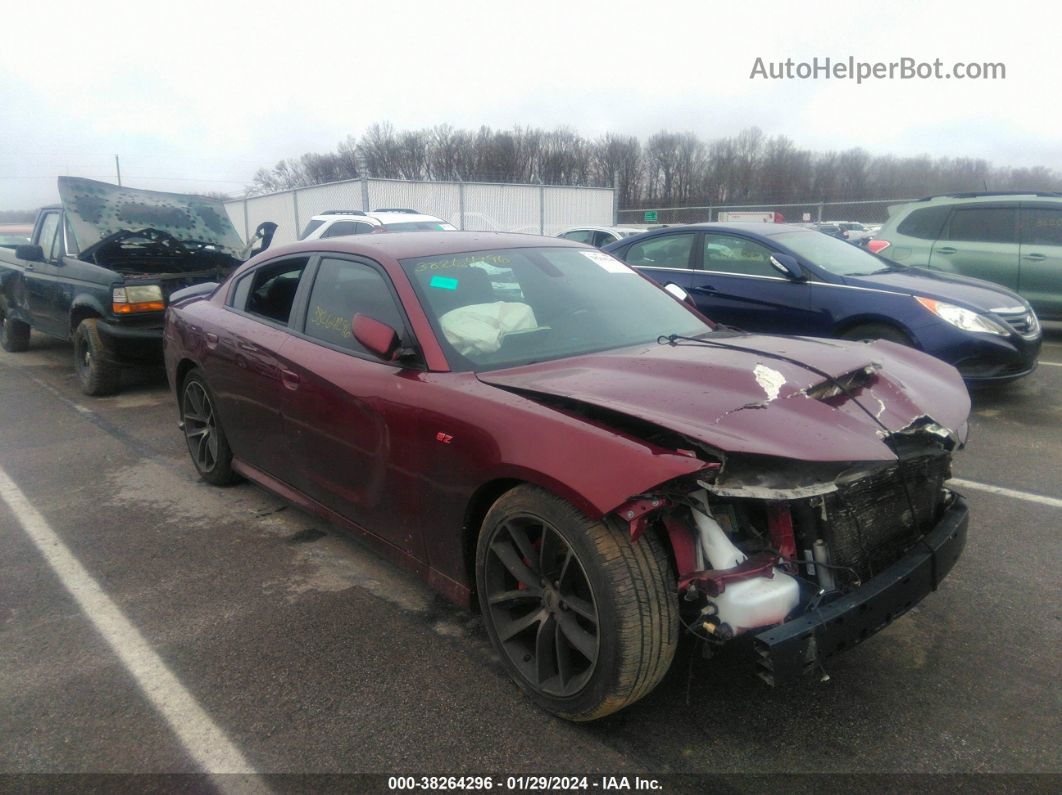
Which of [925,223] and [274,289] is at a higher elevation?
[925,223]

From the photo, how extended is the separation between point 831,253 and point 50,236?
27.0 ft

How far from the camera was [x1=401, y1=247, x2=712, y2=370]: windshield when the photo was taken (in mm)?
3000

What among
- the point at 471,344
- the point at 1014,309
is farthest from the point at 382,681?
the point at 1014,309

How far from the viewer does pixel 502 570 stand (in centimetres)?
256

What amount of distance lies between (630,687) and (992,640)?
1.62 metres

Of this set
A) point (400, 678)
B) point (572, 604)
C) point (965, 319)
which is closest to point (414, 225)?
point (965, 319)

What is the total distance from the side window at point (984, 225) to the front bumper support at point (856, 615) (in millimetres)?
7738

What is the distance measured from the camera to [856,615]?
2135 millimetres

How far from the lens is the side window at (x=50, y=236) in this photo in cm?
811

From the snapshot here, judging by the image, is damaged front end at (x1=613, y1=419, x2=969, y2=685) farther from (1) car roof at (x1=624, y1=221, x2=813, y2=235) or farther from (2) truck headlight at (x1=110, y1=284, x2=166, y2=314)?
→ (2) truck headlight at (x1=110, y1=284, x2=166, y2=314)

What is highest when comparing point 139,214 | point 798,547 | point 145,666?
point 139,214

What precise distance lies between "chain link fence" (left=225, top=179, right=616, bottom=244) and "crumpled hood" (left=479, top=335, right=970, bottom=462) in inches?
812

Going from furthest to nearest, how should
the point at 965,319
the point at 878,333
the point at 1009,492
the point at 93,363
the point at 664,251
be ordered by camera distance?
the point at 664,251 < the point at 93,363 < the point at 878,333 < the point at 965,319 < the point at 1009,492

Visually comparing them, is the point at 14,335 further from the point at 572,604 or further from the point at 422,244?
the point at 572,604
